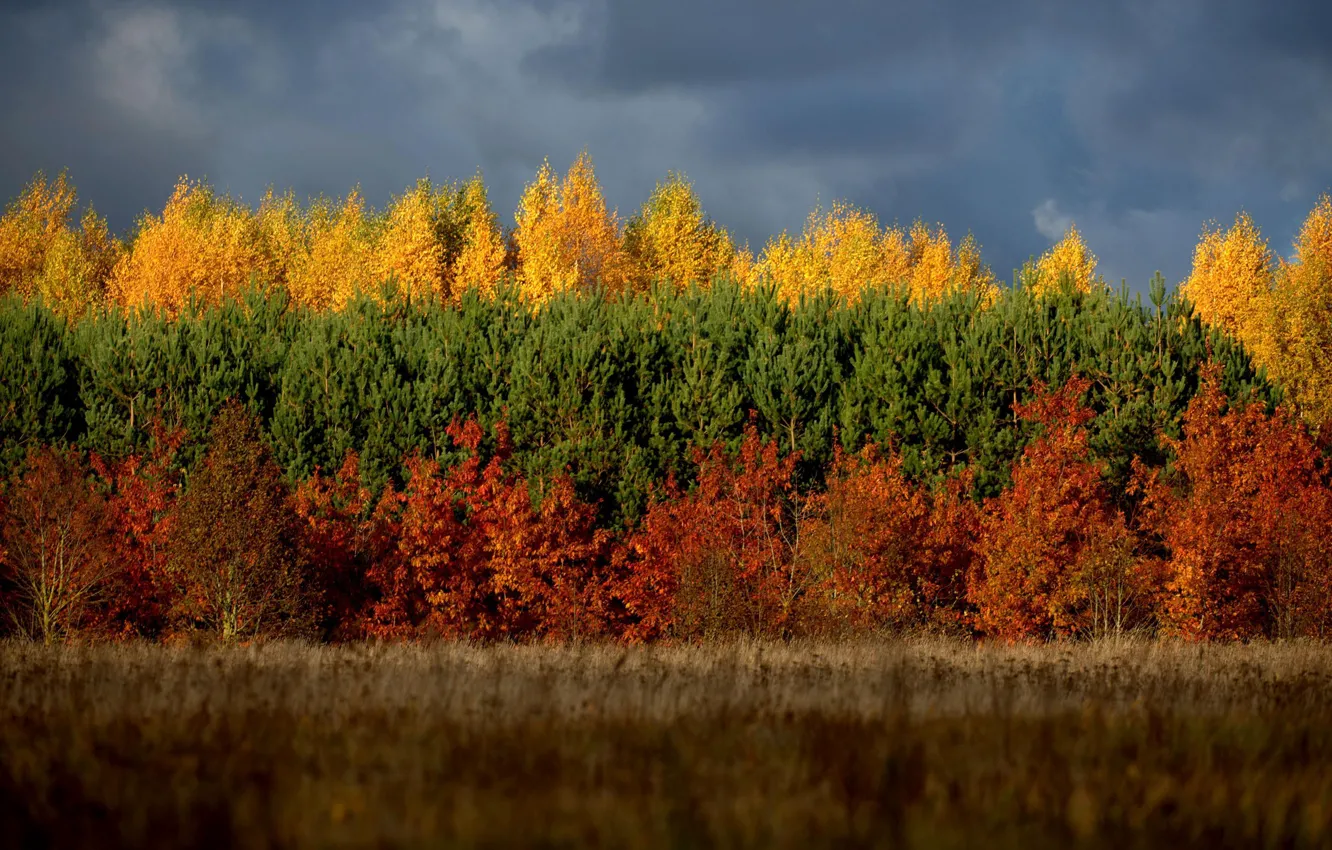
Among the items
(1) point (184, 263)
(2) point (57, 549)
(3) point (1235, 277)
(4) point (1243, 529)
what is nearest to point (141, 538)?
(2) point (57, 549)

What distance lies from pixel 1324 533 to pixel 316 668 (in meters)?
17.7

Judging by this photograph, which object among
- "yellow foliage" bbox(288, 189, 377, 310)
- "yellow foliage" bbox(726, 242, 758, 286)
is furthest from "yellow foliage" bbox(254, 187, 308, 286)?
"yellow foliage" bbox(726, 242, 758, 286)

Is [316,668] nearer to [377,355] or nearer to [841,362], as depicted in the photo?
[377,355]

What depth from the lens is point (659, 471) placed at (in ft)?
77.5

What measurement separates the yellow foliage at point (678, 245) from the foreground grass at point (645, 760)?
43.6 metres

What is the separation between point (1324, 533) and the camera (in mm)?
21234

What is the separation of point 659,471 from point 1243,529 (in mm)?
10625

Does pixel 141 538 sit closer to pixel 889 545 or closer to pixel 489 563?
pixel 489 563

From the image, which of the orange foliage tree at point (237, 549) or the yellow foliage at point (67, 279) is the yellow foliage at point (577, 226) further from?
the orange foliage tree at point (237, 549)

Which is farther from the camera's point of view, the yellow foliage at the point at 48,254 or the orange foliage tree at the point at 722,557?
the yellow foliage at the point at 48,254

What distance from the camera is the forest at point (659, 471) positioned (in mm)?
20938

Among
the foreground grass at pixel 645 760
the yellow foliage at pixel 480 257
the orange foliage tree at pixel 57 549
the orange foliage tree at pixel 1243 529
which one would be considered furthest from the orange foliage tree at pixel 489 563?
the yellow foliage at pixel 480 257

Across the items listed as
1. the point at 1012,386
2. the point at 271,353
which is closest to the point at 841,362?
the point at 1012,386

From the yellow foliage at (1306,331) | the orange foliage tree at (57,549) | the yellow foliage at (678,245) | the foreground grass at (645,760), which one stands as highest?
the yellow foliage at (678,245)
